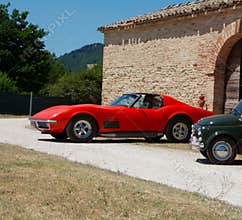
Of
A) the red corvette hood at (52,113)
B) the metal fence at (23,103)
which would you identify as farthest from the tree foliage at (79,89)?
the red corvette hood at (52,113)

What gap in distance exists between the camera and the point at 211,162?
10.1 m

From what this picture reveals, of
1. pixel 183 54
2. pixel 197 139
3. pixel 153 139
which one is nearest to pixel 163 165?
pixel 197 139

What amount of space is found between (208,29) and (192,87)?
90.9 inches

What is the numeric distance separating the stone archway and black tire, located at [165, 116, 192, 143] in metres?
4.31

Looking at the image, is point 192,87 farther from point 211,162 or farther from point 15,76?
point 15,76

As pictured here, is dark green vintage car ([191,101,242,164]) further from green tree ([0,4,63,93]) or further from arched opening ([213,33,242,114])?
green tree ([0,4,63,93])

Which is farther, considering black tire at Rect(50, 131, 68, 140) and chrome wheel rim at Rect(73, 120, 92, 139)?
black tire at Rect(50, 131, 68, 140)

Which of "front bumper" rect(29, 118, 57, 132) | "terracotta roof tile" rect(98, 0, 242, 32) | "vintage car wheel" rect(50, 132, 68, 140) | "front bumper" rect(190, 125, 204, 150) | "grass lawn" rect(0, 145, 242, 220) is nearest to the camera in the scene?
"grass lawn" rect(0, 145, 242, 220)

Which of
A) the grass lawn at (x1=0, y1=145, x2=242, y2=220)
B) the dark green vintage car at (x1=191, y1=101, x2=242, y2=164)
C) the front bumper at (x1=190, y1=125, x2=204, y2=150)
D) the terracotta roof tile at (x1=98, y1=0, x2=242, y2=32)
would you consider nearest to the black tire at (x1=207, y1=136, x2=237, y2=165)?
the dark green vintage car at (x1=191, y1=101, x2=242, y2=164)

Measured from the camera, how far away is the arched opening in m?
18.0

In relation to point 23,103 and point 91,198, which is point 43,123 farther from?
point 23,103

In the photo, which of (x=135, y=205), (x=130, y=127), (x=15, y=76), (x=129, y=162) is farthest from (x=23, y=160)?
(x=15, y=76)

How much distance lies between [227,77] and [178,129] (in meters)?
5.03

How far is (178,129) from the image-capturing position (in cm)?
1435
